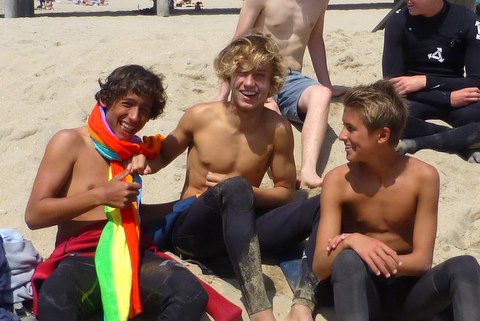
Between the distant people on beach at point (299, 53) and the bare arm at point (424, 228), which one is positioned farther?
the distant people on beach at point (299, 53)

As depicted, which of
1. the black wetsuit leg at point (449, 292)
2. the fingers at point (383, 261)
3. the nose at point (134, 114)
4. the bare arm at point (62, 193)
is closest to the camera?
the black wetsuit leg at point (449, 292)

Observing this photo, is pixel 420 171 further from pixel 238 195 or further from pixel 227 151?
pixel 227 151

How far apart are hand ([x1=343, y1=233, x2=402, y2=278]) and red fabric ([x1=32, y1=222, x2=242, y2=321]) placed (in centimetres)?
56

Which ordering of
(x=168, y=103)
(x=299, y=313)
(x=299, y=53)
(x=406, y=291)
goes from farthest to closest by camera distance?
(x=168, y=103) < (x=299, y=53) < (x=299, y=313) < (x=406, y=291)

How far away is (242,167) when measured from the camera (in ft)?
12.1

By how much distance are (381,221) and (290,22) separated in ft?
6.41

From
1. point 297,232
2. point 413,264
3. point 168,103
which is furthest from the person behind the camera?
point 168,103

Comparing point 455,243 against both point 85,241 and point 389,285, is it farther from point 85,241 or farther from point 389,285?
point 85,241

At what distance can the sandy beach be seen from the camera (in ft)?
13.2

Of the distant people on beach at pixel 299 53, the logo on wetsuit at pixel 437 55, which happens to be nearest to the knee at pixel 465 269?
the distant people on beach at pixel 299 53

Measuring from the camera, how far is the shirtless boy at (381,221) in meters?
2.94

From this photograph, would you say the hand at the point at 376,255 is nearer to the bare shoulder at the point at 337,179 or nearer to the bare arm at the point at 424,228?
the bare arm at the point at 424,228

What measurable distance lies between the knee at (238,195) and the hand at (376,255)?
18.2 inches

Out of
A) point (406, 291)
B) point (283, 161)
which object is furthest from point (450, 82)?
point (406, 291)
